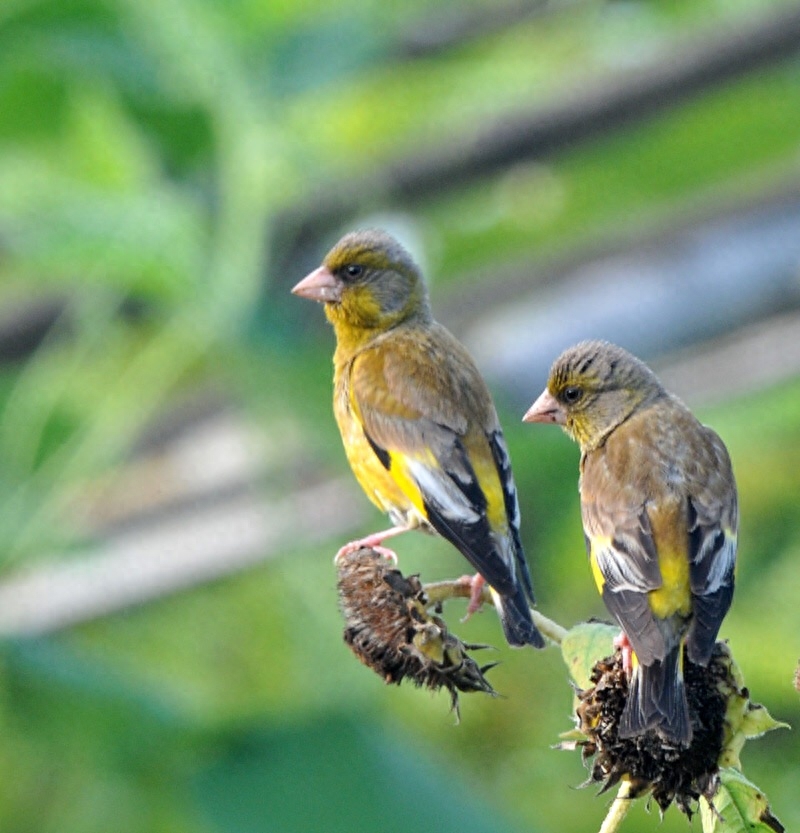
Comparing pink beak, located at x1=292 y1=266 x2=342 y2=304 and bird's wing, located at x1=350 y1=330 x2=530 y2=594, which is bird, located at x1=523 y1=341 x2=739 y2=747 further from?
pink beak, located at x1=292 y1=266 x2=342 y2=304

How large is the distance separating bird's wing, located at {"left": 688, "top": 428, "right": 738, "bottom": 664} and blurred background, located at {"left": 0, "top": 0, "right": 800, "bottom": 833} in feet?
3.47

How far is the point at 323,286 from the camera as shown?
65.7 inches

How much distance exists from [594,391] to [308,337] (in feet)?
6.25

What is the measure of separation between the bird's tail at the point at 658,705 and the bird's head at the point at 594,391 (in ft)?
0.87

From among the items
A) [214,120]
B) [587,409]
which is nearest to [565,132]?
[214,120]

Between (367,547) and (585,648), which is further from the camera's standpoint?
(367,547)

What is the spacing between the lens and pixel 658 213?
3654mm

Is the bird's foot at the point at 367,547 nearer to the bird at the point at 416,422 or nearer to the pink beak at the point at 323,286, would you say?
the bird at the point at 416,422

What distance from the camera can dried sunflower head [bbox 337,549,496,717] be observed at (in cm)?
120

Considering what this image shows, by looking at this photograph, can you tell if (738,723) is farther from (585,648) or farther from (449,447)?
(449,447)

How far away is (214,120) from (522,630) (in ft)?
7.43

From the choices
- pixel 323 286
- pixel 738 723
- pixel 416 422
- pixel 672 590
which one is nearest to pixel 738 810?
pixel 738 723

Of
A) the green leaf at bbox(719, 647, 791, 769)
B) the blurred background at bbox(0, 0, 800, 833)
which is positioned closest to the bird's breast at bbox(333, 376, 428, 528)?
the green leaf at bbox(719, 647, 791, 769)

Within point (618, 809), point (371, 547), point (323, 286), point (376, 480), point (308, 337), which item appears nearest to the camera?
point (618, 809)
